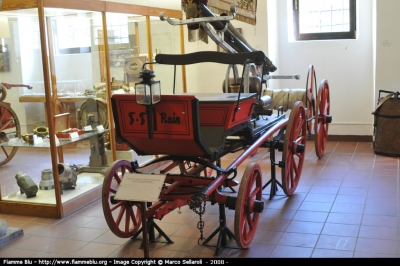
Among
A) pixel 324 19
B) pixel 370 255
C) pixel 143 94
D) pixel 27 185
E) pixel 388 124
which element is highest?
pixel 324 19

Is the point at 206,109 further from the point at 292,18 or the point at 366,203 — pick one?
the point at 292,18

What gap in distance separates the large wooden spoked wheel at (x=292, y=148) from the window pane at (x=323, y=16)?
9.88 feet

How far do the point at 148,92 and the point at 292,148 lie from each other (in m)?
1.97

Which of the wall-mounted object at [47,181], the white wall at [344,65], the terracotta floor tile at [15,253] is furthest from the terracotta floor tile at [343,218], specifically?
the white wall at [344,65]

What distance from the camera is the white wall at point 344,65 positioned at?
751 cm

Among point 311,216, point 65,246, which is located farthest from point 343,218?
point 65,246

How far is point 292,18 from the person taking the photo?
7.92m

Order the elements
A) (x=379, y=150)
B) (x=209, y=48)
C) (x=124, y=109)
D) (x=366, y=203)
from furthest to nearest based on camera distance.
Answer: (x=209, y=48) < (x=379, y=150) < (x=366, y=203) < (x=124, y=109)

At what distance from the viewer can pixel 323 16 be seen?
7.77 metres

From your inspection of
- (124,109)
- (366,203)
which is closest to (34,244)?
(124,109)

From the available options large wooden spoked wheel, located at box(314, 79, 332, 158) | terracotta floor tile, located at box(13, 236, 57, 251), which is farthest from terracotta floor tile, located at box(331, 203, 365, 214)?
terracotta floor tile, located at box(13, 236, 57, 251)

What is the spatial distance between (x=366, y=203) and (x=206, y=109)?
195cm

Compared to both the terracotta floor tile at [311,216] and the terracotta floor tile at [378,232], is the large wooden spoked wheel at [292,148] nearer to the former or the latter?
the terracotta floor tile at [311,216]

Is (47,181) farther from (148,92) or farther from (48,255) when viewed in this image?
(148,92)
